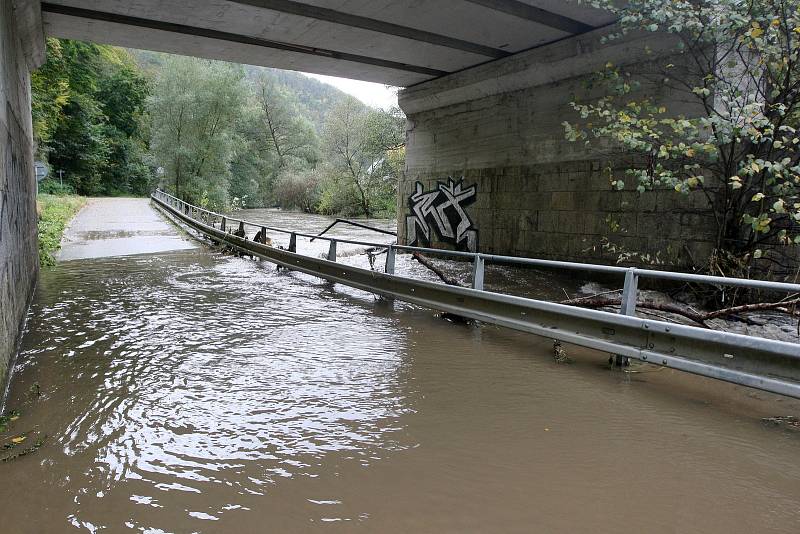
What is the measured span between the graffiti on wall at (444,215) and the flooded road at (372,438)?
826 centimetres

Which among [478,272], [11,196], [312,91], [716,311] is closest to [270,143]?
[11,196]

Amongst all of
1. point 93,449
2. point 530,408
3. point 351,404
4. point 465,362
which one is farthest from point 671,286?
point 93,449

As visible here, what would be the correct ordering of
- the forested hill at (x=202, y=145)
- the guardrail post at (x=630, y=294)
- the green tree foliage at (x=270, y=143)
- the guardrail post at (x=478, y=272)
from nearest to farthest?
the guardrail post at (x=630, y=294)
the guardrail post at (x=478, y=272)
the forested hill at (x=202, y=145)
the green tree foliage at (x=270, y=143)

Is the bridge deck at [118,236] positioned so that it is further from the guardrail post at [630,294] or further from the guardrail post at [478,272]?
the guardrail post at [630,294]

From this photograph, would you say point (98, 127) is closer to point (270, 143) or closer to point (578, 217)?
point (270, 143)

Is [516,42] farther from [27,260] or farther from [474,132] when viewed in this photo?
[27,260]

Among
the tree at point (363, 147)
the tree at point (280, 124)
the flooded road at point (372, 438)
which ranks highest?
the tree at point (280, 124)

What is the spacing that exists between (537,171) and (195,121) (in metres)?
41.9

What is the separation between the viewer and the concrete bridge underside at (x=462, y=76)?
9.91 metres

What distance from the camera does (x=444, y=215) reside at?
52.9 feet

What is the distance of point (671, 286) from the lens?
394 inches

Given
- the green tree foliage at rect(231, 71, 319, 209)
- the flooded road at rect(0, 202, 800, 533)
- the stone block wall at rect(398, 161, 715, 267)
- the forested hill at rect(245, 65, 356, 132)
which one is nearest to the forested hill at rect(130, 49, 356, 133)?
the forested hill at rect(245, 65, 356, 132)

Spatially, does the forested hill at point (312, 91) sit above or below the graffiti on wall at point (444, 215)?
above

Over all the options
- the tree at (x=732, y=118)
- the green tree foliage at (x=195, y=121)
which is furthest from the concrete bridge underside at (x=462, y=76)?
the green tree foliage at (x=195, y=121)
